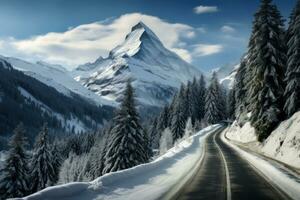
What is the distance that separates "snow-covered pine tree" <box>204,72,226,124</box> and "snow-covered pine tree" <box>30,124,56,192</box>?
6105cm

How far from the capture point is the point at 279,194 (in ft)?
52.0

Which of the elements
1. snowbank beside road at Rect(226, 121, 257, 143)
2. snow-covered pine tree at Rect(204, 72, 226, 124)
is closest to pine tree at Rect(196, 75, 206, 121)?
snow-covered pine tree at Rect(204, 72, 226, 124)

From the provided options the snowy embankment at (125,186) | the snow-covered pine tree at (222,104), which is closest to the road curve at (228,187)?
the snowy embankment at (125,186)

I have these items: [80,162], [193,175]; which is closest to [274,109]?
[193,175]

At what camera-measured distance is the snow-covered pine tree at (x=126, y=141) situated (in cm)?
4200

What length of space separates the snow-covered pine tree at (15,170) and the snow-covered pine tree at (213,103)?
68883mm

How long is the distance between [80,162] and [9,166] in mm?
59126

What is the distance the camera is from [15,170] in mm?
49188

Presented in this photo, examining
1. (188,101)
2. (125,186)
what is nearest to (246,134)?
(125,186)

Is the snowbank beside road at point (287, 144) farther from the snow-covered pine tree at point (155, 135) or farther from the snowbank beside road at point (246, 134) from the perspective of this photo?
the snow-covered pine tree at point (155, 135)

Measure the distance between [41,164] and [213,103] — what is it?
6248cm

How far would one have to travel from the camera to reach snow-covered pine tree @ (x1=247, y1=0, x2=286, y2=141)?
3878 centimetres

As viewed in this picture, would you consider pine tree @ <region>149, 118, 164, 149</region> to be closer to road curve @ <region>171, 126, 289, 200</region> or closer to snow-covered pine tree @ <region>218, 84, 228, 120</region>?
snow-covered pine tree @ <region>218, 84, 228, 120</region>

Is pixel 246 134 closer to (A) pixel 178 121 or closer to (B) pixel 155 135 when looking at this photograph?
(A) pixel 178 121
